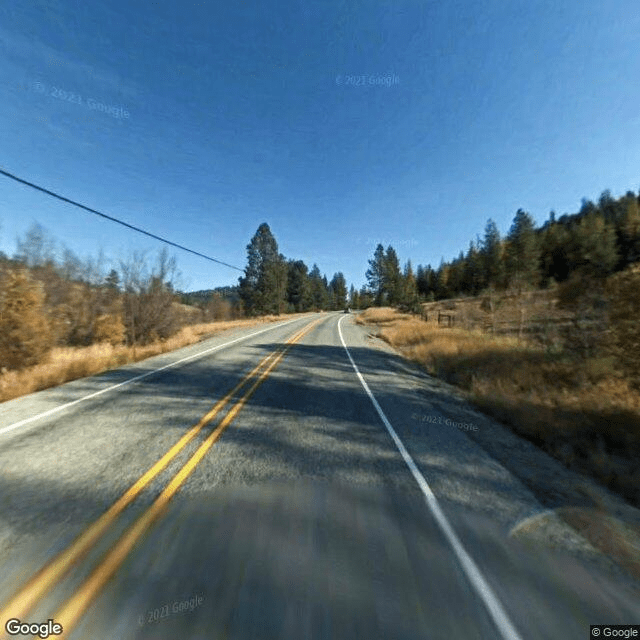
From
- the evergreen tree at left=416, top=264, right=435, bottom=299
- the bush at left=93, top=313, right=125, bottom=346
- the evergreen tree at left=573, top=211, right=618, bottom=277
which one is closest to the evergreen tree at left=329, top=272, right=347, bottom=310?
the evergreen tree at left=416, top=264, right=435, bottom=299

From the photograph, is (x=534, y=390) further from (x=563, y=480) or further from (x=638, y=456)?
(x=563, y=480)

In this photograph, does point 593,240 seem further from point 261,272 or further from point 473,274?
point 261,272

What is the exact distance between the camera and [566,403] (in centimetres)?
710

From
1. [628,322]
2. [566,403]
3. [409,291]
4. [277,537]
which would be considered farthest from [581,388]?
[409,291]

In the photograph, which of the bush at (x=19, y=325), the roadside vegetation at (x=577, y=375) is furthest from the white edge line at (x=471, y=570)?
the bush at (x=19, y=325)

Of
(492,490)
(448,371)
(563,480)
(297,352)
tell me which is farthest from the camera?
(297,352)

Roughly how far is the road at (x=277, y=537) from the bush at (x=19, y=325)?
8379mm

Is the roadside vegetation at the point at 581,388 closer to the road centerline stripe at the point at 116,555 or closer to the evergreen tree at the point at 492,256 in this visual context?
the road centerline stripe at the point at 116,555

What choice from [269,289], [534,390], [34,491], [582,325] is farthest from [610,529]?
[269,289]

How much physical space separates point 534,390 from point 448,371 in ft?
13.0

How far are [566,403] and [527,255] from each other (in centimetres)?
6076

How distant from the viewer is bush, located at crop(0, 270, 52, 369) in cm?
1222

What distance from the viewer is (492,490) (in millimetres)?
3939

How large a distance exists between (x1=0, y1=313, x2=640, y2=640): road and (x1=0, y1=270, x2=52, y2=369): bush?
27.5 feet
